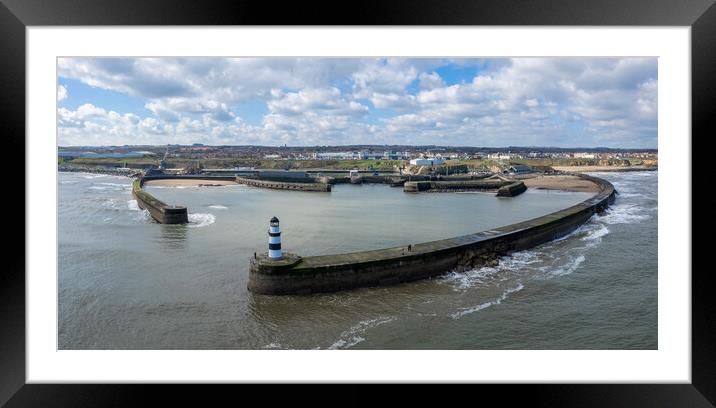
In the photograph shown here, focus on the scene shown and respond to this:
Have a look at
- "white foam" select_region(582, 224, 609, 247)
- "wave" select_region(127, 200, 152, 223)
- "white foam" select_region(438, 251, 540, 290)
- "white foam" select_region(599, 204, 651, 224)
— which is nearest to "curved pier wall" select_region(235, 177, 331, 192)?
"wave" select_region(127, 200, 152, 223)

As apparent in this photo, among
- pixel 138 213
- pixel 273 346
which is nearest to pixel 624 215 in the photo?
pixel 273 346

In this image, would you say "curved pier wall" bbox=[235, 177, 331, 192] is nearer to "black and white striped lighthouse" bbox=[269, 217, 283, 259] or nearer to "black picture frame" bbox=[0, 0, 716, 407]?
"black and white striped lighthouse" bbox=[269, 217, 283, 259]

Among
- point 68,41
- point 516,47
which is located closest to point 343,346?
point 516,47

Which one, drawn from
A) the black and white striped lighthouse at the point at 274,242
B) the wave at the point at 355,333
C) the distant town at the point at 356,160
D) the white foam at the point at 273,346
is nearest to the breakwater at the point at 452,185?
the distant town at the point at 356,160

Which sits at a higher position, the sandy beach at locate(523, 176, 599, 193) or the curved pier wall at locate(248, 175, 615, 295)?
the sandy beach at locate(523, 176, 599, 193)

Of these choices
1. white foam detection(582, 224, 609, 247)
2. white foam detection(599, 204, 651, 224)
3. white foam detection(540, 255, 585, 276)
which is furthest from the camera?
white foam detection(599, 204, 651, 224)

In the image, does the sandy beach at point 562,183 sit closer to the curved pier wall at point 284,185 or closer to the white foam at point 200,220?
the curved pier wall at point 284,185

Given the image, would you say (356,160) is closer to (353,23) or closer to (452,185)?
(452,185)
